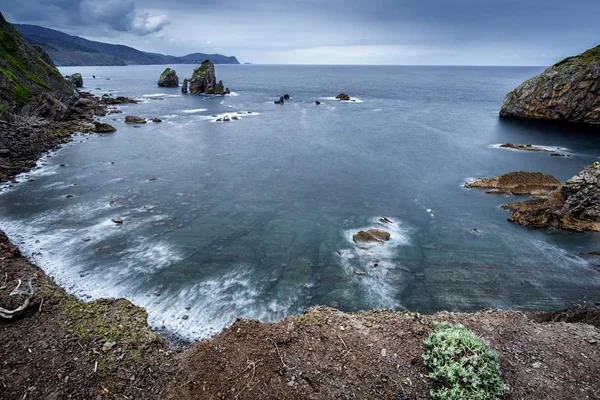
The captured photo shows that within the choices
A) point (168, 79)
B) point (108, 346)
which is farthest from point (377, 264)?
point (168, 79)

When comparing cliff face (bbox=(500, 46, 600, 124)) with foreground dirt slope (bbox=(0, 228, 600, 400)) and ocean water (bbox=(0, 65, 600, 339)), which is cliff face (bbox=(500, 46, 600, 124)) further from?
foreground dirt slope (bbox=(0, 228, 600, 400))

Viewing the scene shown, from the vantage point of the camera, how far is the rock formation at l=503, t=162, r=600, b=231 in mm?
26984

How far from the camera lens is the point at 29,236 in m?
24.0

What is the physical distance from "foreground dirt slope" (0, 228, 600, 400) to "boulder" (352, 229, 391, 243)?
11.4m

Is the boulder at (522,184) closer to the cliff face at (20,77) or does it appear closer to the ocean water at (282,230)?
the ocean water at (282,230)

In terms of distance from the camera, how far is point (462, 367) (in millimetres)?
9805

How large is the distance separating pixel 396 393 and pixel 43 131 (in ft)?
201

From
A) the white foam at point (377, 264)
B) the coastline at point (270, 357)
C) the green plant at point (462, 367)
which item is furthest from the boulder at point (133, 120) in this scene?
the green plant at point (462, 367)

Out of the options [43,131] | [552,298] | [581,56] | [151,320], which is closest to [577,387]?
[552,298]

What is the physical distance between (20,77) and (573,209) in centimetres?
8432

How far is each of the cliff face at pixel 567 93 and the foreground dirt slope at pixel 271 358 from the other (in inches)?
3174

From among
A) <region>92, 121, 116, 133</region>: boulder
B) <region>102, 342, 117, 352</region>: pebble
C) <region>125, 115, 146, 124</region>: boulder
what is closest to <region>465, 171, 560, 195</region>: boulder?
<region>102, 342, 117, 352</region>: pebble

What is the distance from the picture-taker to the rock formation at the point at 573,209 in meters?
27.0

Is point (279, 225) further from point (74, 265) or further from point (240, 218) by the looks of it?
point (74, 265)
